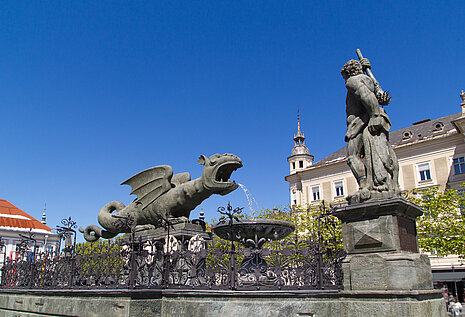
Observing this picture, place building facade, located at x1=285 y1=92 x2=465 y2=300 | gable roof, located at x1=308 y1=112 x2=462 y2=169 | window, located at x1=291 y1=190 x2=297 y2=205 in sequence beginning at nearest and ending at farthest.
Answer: building facade, located at x1=285 y1=92 x2=465 y2=300
gable roof, located at x1=308 y1=112 x2=462 y2=169
window, located at x1=291 y1=190 x2=297 y2=205

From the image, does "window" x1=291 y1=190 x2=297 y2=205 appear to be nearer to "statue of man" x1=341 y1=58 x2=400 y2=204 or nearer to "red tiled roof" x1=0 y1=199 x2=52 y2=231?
"red tiled roof" x1=0 y1=199 x2=52 y2=231

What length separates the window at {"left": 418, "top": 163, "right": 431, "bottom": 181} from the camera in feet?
121

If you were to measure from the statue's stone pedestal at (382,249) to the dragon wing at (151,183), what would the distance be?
17.1ft

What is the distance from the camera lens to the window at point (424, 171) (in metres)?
36.9

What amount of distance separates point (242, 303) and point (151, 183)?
4763 mm

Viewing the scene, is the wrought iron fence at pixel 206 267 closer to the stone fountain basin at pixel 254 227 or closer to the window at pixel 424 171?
the stone fountain basin at pixel 254 227

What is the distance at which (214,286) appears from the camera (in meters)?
6.48

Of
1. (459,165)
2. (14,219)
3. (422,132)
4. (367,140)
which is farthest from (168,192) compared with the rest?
(14,219)

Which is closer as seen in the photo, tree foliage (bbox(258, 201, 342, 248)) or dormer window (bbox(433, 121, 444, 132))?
tree foliage (bbox(258, 201, 342, 248))

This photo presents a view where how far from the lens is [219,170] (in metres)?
9.20

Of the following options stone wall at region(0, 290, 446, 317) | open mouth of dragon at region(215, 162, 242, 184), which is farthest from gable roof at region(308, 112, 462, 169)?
stone wall at region(0, 290, 446, 317)

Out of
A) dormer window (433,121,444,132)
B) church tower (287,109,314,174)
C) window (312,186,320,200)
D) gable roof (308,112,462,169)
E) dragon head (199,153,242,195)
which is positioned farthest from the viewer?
church tower (287,109,314,174)

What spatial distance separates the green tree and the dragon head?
44.5 feet

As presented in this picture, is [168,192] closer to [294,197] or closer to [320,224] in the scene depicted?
[320,224]
